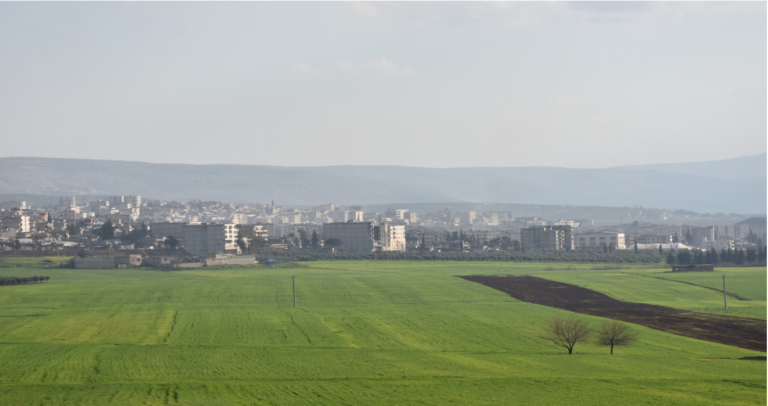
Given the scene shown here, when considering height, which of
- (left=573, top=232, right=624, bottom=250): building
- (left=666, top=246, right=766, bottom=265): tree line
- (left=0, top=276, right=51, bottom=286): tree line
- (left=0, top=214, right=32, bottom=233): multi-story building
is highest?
(left=0, top=214, right=32, bottom=233): multi-story building

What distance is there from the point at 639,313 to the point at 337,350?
91.1 ft

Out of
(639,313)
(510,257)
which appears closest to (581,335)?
(639,313)

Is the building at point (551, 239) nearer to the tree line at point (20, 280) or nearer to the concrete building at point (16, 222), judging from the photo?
the concrete building at point (16, 222)

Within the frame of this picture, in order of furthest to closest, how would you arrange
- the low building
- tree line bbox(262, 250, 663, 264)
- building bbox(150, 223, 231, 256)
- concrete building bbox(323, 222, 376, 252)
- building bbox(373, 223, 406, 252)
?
building bbox(373, 223, 406, 252) → concrete building bbox(323, 222, 376, 252) → building bbox(150, 223, 231, 256) → tree line bbox(262, 250, 663, 264) → the low building

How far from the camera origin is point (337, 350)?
153 feet

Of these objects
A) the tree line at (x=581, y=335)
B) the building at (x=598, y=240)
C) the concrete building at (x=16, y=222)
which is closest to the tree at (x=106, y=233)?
the concrete building at (x=16, y=222)

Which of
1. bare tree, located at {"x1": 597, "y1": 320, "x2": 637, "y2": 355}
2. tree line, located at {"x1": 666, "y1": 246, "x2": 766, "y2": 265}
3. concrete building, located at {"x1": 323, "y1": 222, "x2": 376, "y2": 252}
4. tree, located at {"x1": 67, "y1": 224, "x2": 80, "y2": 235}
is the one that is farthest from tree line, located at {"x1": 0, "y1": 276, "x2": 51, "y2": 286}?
tree, located at {"x1": 67, "y1": 224, "x2": 80, "y2": 235}

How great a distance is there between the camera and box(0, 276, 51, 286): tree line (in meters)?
83.7

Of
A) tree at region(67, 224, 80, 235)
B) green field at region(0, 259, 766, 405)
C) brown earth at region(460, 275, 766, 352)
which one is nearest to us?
green field at region(0, 259, 766, 405)

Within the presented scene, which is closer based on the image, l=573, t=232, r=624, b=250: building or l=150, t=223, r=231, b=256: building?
l=150, t=223, r=231, b=256: building

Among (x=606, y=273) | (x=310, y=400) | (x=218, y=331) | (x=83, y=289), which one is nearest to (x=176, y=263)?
(x=83, y=289)

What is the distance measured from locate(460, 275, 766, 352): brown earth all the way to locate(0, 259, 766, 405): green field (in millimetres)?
2332

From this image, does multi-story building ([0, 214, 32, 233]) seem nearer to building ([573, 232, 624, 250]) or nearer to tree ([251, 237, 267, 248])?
tree ([251, 237, 267, 248])

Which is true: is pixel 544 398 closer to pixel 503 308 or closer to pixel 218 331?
pixel 218 331
